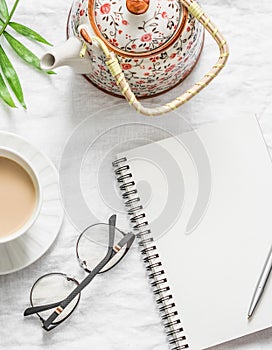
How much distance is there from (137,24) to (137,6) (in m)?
0.02

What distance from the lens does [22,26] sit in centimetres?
96

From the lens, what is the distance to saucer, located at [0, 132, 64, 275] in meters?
0.94

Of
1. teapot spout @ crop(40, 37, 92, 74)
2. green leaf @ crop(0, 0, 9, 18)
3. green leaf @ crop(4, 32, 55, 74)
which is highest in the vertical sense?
green leaf @ crop(0, 0, 9, 18)

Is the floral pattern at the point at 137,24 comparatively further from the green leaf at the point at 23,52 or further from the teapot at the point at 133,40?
the green leaf at the point at 23,52

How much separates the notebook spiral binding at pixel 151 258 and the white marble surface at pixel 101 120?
0.04ft

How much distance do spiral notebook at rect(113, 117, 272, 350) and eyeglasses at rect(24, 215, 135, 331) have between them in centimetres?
3

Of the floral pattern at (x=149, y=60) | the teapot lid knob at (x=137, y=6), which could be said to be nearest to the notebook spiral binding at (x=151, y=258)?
the floral pattern at (x=149, y=60)

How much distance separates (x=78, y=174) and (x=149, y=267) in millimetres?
152

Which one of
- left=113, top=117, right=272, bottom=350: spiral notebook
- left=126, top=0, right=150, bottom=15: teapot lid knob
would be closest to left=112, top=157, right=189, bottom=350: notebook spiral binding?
left=113, top=117, right=272, bottom=350: spiral notebook

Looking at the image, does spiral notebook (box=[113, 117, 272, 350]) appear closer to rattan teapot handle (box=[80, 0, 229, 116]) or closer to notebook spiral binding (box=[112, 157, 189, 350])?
notebook spiral binding (box=[112, 157, 189, 350])

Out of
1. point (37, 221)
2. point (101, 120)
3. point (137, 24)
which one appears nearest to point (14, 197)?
point (37, 221)

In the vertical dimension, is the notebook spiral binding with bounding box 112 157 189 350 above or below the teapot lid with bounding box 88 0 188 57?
below

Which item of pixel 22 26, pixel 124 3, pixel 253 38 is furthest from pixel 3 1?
pixel 253 38

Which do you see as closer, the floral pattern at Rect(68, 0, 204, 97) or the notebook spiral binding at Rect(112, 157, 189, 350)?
the floral pattern at Rect(68, 0, 204, 97)
